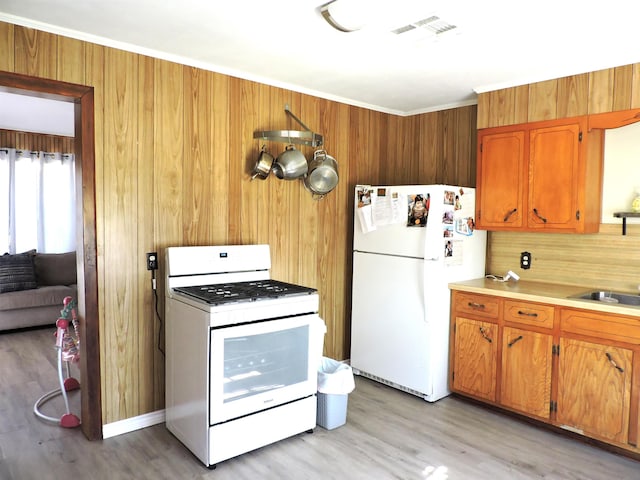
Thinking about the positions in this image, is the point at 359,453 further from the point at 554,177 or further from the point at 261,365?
the point at 554,177

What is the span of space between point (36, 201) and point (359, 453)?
5.40 m

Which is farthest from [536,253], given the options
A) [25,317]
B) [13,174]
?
[13,174]

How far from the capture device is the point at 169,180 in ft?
9.80

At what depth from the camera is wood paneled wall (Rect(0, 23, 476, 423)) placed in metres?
2.72

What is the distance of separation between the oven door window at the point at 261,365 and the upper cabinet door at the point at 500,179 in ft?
5.19

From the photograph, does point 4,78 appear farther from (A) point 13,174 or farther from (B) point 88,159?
(A) point 13,174

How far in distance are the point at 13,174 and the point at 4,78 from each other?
13.4 ft

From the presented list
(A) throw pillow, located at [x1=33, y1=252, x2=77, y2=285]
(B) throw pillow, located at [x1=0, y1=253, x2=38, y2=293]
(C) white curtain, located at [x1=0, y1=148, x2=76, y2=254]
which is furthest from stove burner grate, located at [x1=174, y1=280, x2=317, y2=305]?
(C) white curtain, located at [x1=0, y1=148, x2=76, y2=254]

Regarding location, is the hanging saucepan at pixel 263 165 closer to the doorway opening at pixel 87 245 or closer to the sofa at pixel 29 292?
the doorway opening at pixel 87 245

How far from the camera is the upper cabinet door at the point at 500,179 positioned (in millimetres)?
3307

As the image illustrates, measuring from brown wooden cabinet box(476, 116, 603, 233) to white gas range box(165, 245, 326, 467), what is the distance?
1603 mm

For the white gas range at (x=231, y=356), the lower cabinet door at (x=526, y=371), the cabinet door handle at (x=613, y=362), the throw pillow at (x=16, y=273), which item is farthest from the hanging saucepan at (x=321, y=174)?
the throw pillow at (x=16, y=273)

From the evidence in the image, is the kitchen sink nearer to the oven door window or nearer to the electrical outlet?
the oven door window

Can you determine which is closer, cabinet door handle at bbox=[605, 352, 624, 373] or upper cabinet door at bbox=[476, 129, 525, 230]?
cabinet door handle at bbox=[605, 352, 624, 373]
